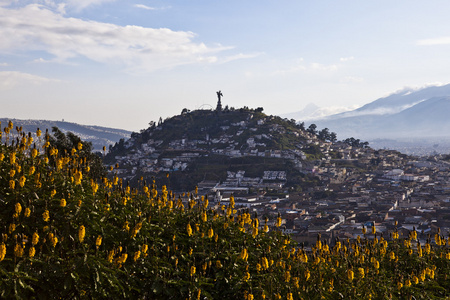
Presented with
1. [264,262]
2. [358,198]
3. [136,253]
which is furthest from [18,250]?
[358,198]

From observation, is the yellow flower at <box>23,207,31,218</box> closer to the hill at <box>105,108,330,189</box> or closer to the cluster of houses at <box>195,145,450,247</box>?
the cluster of houses at <box>195,145,450,247</box>

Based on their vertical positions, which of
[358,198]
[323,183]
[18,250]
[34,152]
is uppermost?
[34,152]

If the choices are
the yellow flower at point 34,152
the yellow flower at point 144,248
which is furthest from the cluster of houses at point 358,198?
the yellow flower at point 144,248

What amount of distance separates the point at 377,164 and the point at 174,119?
71391 mm

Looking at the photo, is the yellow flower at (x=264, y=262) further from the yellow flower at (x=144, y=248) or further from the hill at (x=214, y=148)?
the hill at (x=214, y=148)

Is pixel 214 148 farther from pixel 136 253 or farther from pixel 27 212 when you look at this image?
pixel 27 212

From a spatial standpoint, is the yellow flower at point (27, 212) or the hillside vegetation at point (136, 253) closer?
the hillside vegetation at point (136, 253)

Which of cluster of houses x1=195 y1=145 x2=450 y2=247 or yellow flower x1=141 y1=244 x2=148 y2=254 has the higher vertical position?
yellow flower x1=141 y1=244 x2=148 y2=254

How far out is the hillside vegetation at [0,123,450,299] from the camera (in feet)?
19.1

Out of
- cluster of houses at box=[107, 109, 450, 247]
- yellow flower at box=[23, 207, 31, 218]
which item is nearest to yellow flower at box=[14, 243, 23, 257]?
yellow flower at box=[23, 207, 31, 218]

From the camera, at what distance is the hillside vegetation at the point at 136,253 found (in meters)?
5.81

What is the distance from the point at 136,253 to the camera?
6297mm

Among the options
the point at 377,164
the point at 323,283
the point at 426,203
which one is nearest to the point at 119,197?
the point at 323,283

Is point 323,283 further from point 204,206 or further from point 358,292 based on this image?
point 204,206
